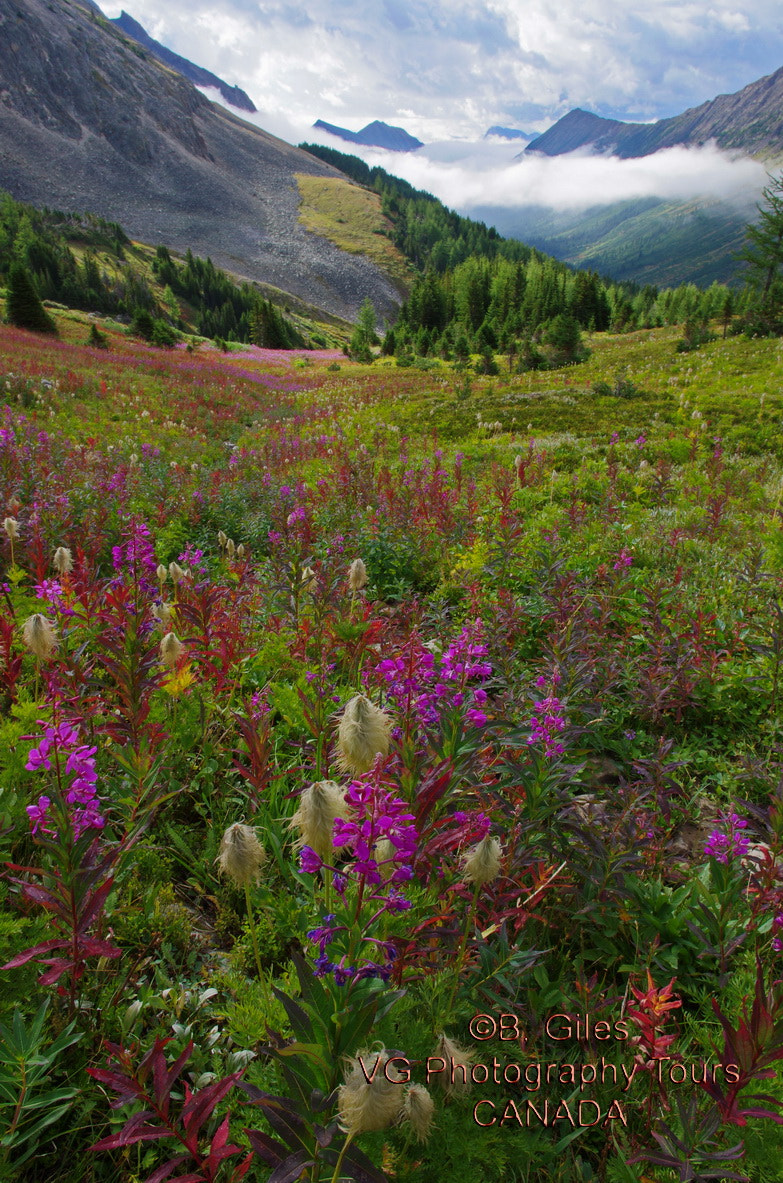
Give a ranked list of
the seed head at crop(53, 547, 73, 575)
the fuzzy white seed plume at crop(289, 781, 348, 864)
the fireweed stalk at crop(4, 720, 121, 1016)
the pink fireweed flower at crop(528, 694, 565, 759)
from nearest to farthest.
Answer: the fuzzy white seed plume at crop(289, 781, 348, 864) < the fireweed stalk at crop(4, 720, 121, 1016) < the pink fireweed flower at crop(528, 694, 565, 759) < the seed head at crop(53, 547, 73, 575)

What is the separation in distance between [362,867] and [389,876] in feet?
1.41

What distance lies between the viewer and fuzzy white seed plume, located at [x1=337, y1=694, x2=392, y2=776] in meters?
1.47

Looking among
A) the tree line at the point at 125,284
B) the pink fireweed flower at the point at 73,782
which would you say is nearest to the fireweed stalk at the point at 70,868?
the pink fireweed flower at the point at 73,782

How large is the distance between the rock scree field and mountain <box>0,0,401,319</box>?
11772 cm

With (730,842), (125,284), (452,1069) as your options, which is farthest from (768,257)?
(125,284)

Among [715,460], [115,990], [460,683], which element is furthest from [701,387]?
[115,990]

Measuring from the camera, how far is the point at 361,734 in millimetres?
1478

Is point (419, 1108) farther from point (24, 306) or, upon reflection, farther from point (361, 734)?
point (24, 306)

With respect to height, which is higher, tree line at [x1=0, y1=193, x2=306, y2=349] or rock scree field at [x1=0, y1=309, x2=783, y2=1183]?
tree line at [x1=0, y1=193, x2=306, y2=349]

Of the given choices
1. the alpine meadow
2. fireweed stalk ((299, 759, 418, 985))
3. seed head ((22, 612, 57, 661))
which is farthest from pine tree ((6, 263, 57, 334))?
fireweed stalk ((299, 759, 418, 985))

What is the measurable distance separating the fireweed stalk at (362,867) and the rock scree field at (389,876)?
1 cm

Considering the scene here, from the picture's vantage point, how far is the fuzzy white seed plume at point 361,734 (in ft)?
4.83

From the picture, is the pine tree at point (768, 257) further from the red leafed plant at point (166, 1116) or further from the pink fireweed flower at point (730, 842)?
the red leafed plant at point (166, 1116)

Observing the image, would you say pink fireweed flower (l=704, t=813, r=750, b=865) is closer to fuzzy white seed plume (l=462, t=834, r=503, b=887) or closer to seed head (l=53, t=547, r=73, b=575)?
fuzzy white seed plume (l=462, t=834, r=503, b=887)
